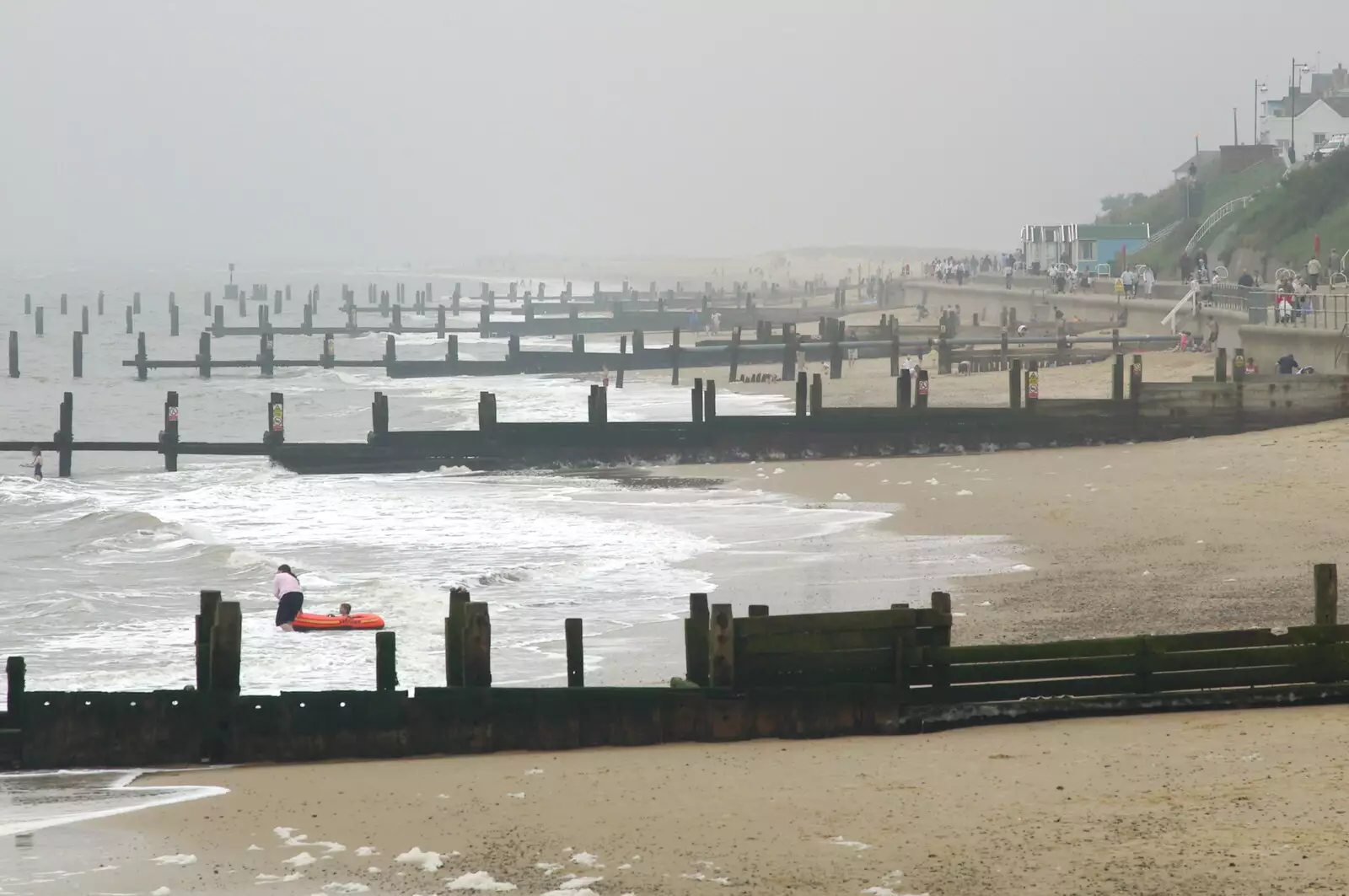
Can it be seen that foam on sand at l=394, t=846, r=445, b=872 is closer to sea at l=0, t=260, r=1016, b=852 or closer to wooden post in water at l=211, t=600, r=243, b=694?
sea at l=0, t=260, r=1016, b=852

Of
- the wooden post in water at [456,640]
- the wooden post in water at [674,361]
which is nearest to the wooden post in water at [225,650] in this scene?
the wooden post in water at [456,640]

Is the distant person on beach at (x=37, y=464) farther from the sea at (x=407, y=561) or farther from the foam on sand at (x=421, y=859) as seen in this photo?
the foam on sand at (x=421, y=859)

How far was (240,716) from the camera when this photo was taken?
1467cm

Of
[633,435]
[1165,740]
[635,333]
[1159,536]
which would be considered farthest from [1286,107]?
[1165,740]

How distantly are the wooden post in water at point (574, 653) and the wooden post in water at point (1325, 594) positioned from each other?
6.16m

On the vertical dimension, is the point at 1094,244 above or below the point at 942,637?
above

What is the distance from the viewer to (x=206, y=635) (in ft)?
49.7

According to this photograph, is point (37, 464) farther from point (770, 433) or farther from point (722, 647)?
point (722, 647)

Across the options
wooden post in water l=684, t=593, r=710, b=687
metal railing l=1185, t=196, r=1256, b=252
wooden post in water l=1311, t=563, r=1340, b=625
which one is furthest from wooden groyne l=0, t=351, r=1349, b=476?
metal railing l=1185, t=196, r=1256, b=252

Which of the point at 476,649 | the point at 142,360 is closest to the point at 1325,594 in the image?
the point at 476,649

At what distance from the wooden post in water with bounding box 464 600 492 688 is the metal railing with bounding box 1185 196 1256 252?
256ft

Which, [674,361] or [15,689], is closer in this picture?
[15,689]

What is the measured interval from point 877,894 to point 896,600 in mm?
10270

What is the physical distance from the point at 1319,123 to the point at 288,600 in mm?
106841
